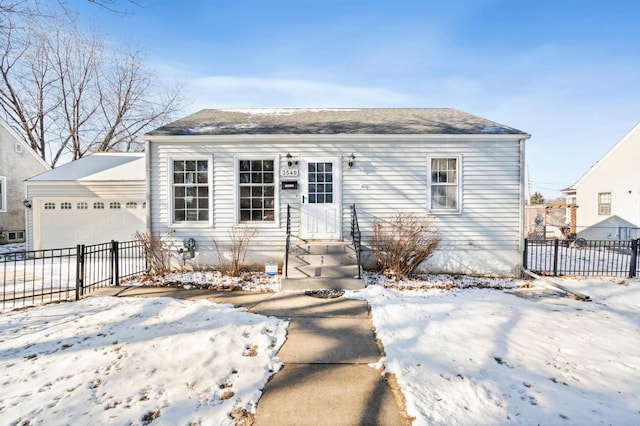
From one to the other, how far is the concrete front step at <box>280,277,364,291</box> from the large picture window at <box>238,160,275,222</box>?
2.59m

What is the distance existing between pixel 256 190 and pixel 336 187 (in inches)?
91.9

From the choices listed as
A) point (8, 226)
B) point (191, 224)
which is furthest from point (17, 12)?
point (8, 226)

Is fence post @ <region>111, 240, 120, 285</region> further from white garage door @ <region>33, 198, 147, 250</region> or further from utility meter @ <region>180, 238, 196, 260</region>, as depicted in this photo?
white garage door @ <region>33, 198, 147, 250</region>

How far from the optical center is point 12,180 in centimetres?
1423

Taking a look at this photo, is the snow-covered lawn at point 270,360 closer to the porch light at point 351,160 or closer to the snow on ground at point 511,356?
the snow on ground at point 511,356

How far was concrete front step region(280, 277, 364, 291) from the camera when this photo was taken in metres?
6.17

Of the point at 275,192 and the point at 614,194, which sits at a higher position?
the point at 614,194

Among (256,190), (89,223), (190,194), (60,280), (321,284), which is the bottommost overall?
(321,284)

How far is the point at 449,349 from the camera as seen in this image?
360 cm

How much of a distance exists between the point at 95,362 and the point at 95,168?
1110 cm

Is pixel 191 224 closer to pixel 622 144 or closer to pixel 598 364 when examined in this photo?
pixel 598 364

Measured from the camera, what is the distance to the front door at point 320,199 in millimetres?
8078

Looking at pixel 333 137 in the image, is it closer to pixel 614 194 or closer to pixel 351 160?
pixel 351 160

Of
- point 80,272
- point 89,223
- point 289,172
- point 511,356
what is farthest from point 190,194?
point 511,356
